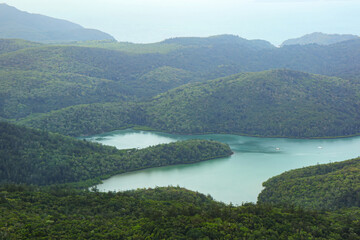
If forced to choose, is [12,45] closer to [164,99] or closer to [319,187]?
[164,99]

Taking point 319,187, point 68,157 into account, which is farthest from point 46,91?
point 319,187

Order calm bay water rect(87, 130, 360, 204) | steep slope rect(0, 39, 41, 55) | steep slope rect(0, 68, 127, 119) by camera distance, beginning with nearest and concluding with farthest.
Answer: calm bay water rect(87, 130, 360, 204) → steep slope rect(0, 68, 127, 119) → steep slope rect(0, 39, 41, 55)

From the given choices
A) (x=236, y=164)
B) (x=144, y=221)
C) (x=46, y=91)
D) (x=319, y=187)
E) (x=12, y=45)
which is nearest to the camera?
(x=144, y=221)

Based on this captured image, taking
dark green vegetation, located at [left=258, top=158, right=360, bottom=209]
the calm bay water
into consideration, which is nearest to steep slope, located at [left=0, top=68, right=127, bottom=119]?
the calm bay water

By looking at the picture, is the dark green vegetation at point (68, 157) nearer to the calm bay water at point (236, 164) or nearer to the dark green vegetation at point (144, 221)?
the calm bay water at point (236, 164)

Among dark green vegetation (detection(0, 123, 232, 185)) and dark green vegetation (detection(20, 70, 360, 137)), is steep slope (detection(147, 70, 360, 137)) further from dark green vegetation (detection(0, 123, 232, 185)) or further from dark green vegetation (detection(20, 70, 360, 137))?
dark green vegetation (detection(0, 123, 232, 185))

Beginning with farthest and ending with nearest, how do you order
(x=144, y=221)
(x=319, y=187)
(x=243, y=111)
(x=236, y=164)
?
(x=243, y=111), (x=236, y=164), (x=319, y=187), (x=144, y=221)
